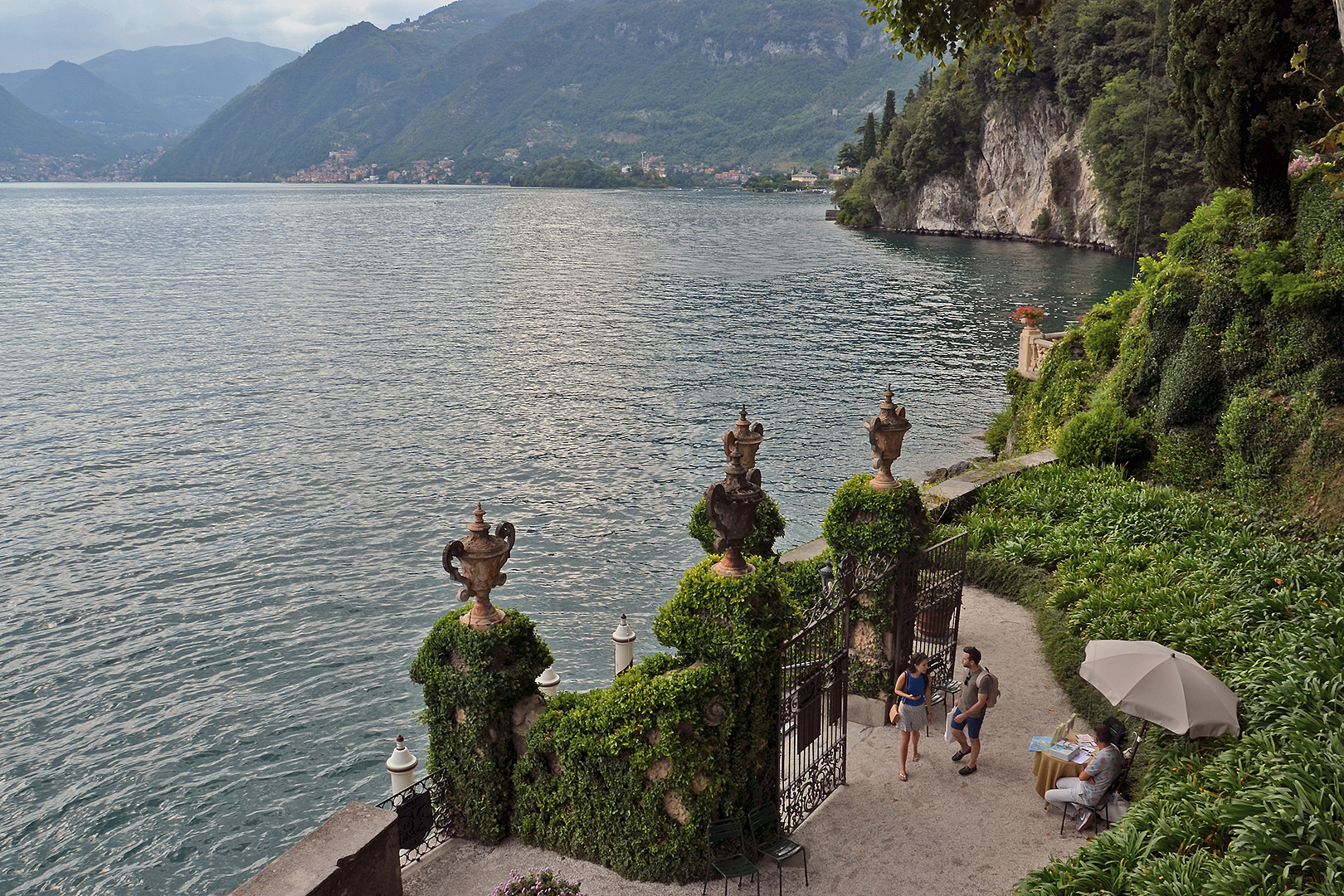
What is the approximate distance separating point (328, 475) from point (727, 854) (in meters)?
23.0

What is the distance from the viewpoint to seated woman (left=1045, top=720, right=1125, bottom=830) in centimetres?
952

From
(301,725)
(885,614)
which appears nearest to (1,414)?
(301,725)

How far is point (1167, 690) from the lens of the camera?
31.0ft

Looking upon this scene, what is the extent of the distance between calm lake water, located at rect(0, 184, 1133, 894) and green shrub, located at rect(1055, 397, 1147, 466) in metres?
7.57

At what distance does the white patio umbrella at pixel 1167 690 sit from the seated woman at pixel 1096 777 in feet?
1.20

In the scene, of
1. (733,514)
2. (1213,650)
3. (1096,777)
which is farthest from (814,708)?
(1213,650)

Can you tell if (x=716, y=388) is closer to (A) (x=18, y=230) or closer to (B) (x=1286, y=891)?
(B) (x=1286, y=891)

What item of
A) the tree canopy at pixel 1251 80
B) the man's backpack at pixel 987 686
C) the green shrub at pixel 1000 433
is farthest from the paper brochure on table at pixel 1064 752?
the green shrub at pixel 1000 433

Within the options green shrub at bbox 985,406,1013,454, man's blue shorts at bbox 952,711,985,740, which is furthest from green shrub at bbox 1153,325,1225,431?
man's blue shorts at bbox 952,711,985,740

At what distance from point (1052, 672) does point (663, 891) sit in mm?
7191

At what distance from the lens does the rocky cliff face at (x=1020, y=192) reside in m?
93.8

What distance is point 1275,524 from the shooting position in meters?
14.9

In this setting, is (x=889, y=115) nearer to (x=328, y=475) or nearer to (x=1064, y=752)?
(x=328, y=475)

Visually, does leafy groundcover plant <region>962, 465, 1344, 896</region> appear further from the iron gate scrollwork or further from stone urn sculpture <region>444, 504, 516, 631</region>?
the iron gate scrollwork
